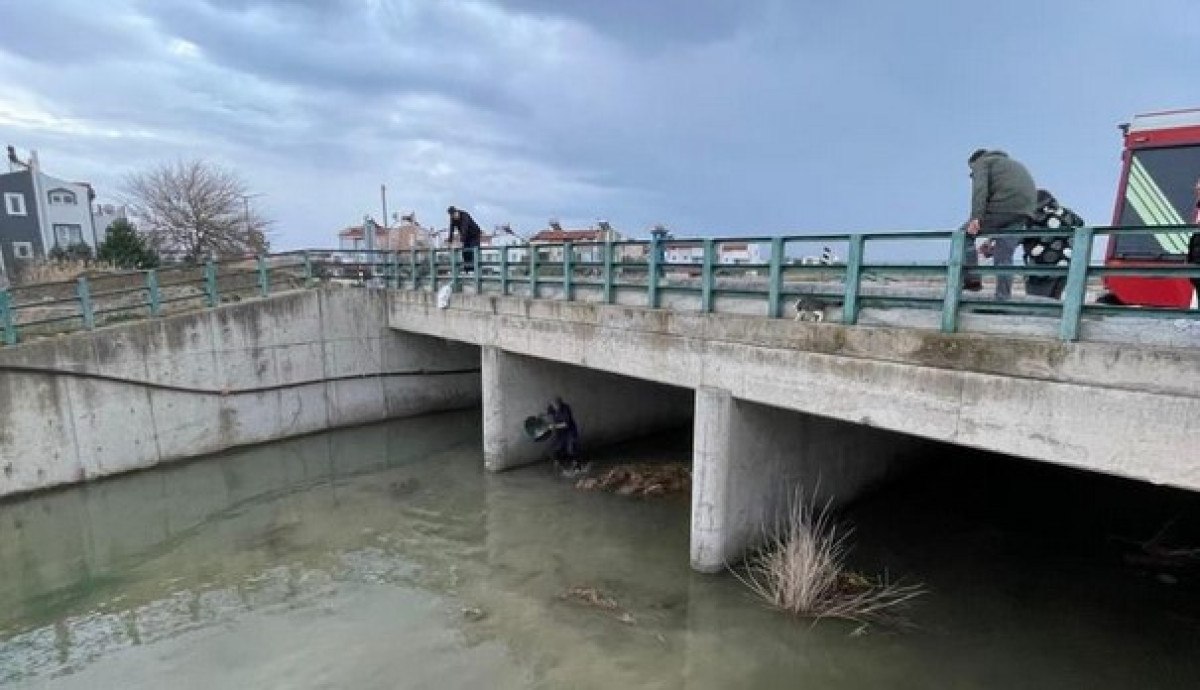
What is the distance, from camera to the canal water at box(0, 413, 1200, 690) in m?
6.16

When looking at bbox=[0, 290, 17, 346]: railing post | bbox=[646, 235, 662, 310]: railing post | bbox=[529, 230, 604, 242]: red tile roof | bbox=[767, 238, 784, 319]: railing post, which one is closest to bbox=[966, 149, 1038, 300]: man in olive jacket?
bbox=[767, 238, 784, 319]: railing post

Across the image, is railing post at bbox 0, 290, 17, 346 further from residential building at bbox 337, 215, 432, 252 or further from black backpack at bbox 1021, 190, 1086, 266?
residential building at bbox 337, 215, 432, 252

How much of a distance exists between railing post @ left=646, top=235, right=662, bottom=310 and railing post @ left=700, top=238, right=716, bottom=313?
2.72 ft

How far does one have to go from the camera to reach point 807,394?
259 inches

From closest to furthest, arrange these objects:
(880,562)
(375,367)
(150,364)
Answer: (880,562), (150,364), (375,367)

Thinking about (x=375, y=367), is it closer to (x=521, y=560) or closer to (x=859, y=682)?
(x=521, y=560)

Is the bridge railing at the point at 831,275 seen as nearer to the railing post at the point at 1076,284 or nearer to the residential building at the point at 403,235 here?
the railing post at the point at 1076,284

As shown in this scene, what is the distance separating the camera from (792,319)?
682cm

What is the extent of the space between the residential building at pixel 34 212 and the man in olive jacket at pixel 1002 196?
43.7 meters

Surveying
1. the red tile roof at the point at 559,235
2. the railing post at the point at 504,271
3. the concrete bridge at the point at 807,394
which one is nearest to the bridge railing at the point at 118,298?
the concrete bridge at the point at 807,394

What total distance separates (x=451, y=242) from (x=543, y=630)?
31.9 ft

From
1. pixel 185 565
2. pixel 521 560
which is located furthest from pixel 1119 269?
pixel 185 565

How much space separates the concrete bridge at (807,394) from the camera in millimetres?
4523

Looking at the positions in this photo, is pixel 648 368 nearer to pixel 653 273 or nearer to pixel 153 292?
pixel 653 273
